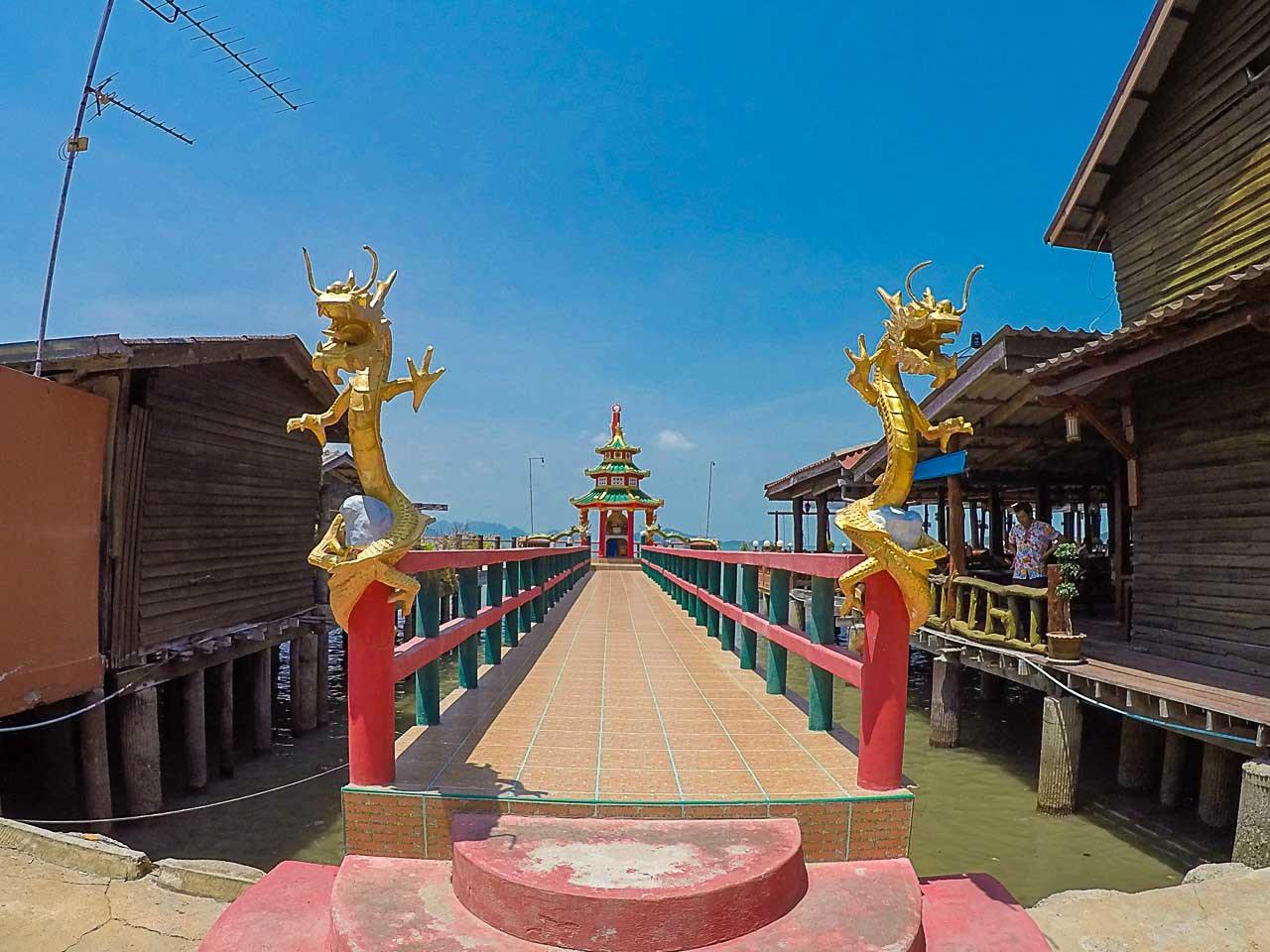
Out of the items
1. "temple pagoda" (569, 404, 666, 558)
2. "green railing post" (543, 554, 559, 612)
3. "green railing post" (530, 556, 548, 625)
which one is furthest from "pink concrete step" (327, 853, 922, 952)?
Result: "temple pagoda" (569, 404, 666, 558)

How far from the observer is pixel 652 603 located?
13000 mm

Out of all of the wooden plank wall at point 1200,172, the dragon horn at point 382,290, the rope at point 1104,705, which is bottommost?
the rope at point 1104,705

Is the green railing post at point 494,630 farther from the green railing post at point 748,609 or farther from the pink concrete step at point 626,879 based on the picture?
the pink concrete step at point 626,879

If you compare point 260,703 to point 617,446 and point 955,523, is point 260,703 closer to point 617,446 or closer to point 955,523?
point 955,523

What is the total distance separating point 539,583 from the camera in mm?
10156

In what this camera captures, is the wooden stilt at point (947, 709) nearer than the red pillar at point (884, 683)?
No

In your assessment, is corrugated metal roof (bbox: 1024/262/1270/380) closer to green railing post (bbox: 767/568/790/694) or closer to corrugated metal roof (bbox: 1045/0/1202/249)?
corrugated metal roof (bbox: 1045/0/1202/249)

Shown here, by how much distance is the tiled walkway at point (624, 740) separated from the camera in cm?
354

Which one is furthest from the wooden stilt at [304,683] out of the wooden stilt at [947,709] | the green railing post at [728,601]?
the wooden stilt at [947,709]

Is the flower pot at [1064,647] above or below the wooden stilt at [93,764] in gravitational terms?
above

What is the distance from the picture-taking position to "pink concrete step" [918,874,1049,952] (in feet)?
10.2

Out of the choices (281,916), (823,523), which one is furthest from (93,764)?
(823,523)

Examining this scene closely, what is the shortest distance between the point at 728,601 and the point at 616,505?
32.5m

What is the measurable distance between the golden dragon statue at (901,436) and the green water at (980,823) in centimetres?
498
